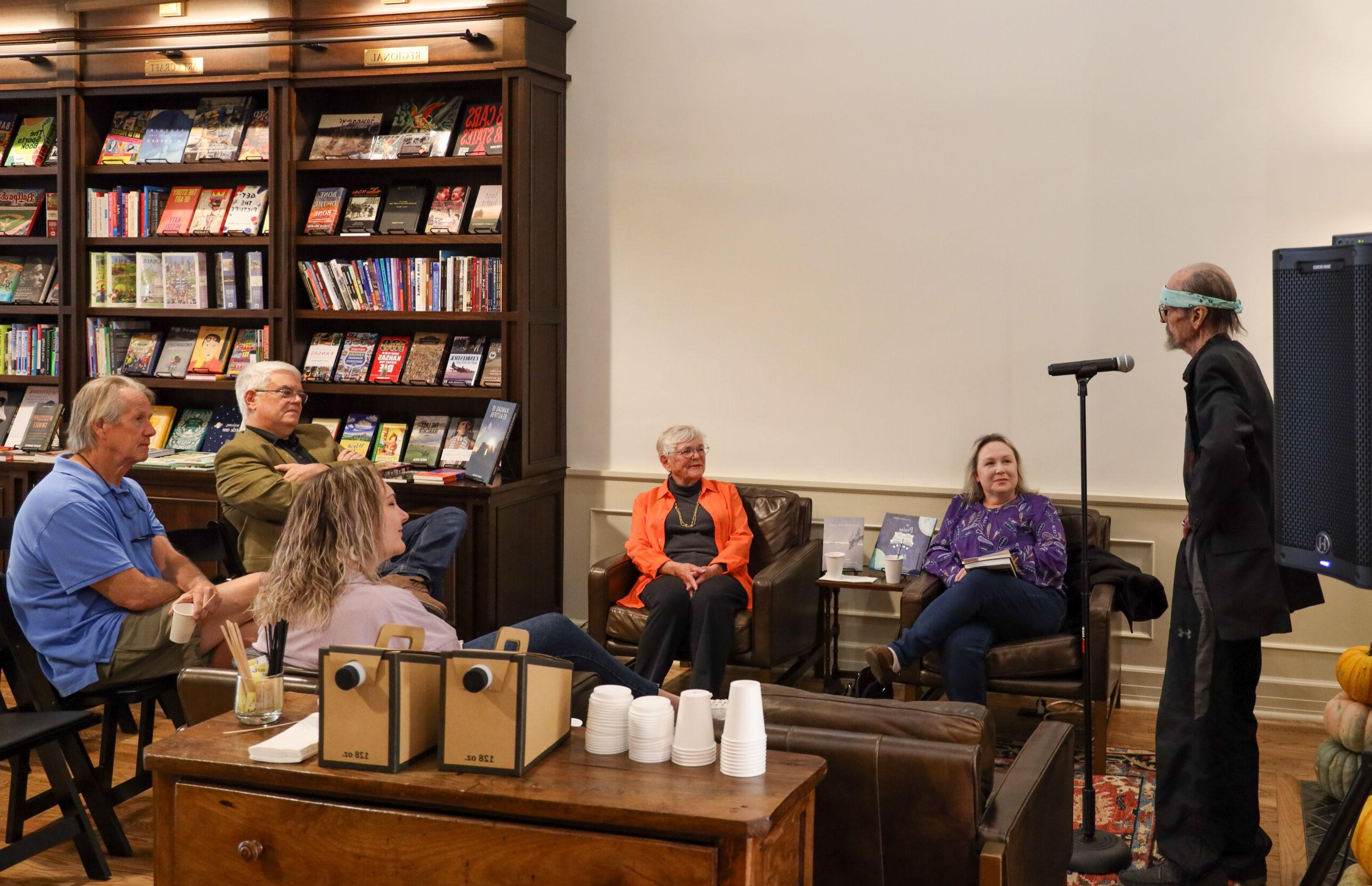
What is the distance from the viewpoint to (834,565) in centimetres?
482

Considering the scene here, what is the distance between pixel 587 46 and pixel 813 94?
1057 mm

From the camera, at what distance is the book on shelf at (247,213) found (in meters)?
5.61

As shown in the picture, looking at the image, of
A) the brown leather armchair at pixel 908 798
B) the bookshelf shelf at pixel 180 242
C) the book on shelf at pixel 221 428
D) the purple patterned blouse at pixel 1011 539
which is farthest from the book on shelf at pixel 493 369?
the brown leather armchair at pixel 908 798

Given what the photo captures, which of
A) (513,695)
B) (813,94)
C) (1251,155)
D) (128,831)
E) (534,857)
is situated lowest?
(128,831)

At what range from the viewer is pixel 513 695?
193cm

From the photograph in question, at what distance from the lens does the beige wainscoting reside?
4.70m

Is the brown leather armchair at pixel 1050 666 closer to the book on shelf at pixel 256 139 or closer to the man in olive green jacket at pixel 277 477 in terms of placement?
the man in olive green jacket at pixel 277 477

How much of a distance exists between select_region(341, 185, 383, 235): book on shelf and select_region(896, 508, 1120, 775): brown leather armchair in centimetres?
287

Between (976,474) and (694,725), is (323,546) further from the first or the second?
(976,474)

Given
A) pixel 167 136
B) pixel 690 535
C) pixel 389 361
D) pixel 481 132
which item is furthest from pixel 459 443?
→ pixel 167 136

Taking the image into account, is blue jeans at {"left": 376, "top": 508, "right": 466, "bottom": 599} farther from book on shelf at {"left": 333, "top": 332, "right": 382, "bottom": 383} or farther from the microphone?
the microphone

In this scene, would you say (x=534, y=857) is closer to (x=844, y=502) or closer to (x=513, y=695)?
(x=513, y=695)


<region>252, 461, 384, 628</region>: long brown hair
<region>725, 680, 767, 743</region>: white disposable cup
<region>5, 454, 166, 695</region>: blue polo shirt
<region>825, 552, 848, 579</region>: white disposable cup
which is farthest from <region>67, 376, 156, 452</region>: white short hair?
<region>825, 552, 848, 579</region>: white disposable cup

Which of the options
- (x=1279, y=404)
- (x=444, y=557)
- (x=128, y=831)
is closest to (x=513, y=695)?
(x=1279, y=404)
